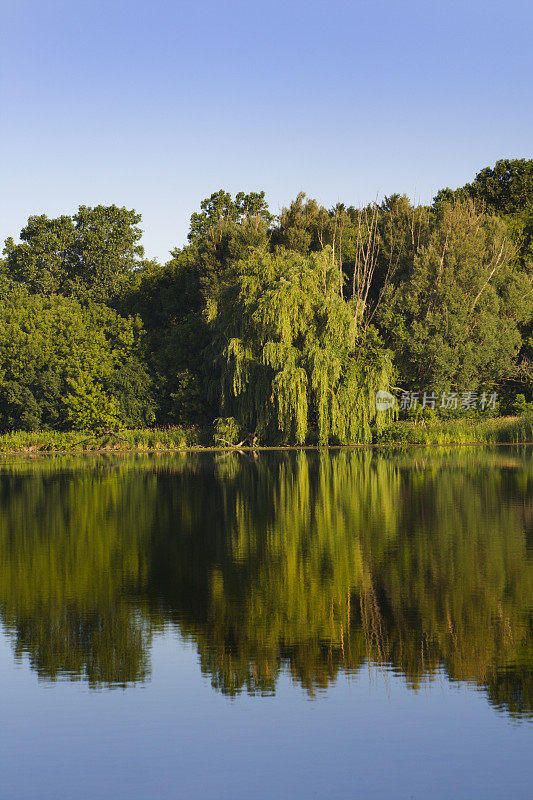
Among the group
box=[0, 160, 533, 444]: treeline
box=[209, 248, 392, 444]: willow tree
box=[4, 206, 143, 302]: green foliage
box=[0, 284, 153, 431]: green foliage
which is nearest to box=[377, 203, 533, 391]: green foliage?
box=[0, 160, 533, 444]: treeline

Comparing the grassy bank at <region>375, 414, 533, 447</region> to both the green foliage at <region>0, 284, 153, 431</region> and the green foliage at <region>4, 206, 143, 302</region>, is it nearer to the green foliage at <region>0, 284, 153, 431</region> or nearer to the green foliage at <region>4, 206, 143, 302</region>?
the green foliage at <region>0, 284, 153, 431</region>

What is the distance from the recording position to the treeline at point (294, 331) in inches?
1777

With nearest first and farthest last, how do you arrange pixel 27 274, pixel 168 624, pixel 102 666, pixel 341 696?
pixel 341 696
pixel 102 666
pixel 168 624
pixel 27 274

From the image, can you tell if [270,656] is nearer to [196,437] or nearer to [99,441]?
[196,437]

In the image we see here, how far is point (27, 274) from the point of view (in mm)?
72500

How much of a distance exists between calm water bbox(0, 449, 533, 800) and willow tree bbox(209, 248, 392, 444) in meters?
23.7

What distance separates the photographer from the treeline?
45125mm

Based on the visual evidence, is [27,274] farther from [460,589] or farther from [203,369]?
[460,589]

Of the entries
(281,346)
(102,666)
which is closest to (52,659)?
(102,666)

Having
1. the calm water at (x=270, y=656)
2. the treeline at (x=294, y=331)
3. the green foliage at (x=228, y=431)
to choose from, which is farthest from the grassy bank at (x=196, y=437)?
the calm water at (x=270, y=656)

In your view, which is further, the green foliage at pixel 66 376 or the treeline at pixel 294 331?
the green foliage at pixel 66 376

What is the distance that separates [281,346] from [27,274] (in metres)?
35.5

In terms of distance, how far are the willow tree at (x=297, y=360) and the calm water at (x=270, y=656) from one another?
23747mm

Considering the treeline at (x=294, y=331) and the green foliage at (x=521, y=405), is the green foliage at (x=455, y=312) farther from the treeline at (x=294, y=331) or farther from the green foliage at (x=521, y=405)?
the green foliage at (x=521, y=405)
